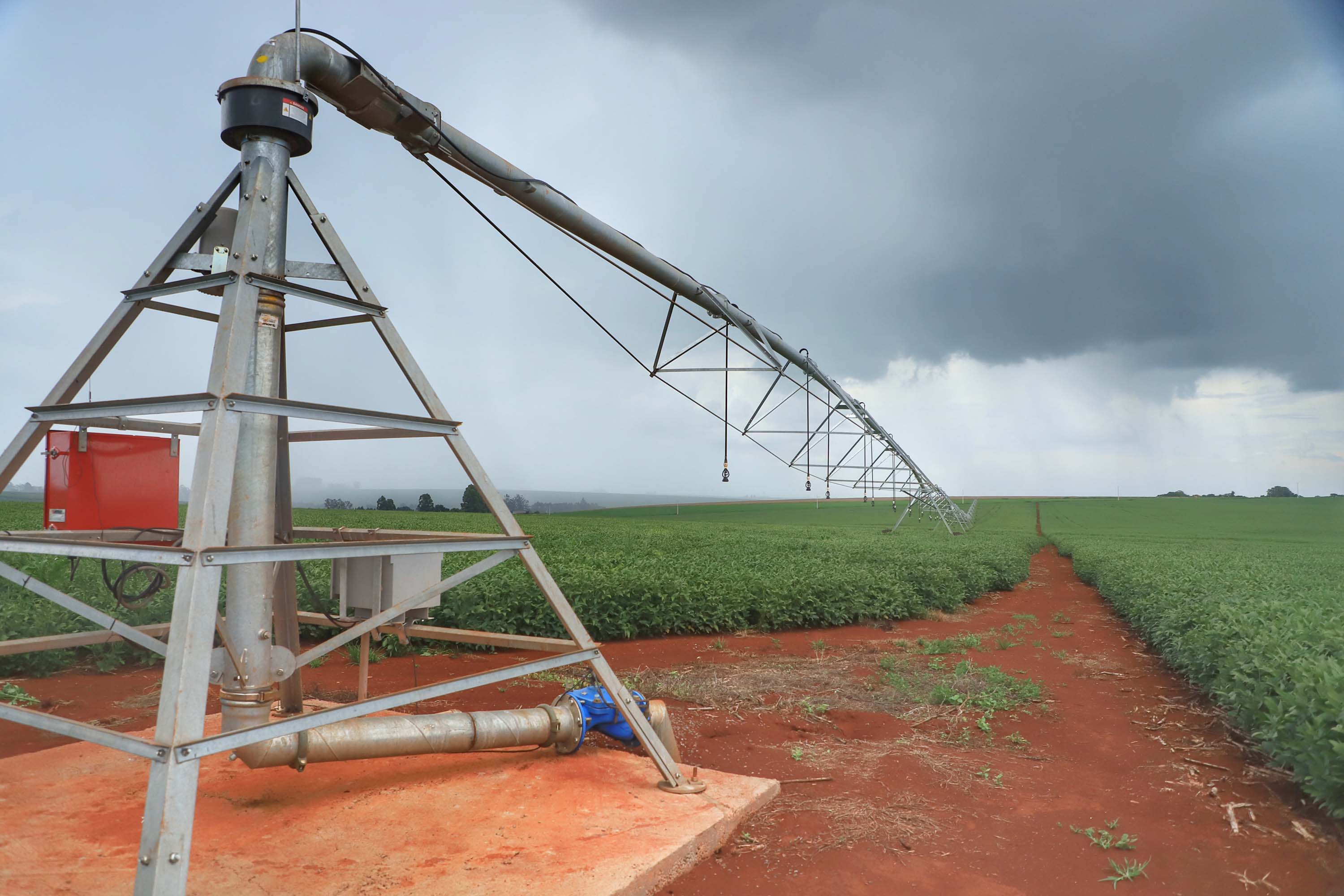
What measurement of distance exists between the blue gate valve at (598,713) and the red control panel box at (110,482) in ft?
7.58

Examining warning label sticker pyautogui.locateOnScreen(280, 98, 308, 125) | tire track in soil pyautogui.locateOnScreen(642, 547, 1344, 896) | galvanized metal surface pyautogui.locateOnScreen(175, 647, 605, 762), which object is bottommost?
tire track in soil pyautogui.locateOnScreen(642, 547, 1344, 896)

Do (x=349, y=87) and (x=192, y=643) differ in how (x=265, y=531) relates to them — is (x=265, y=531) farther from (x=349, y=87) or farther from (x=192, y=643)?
(x=349, y=87)

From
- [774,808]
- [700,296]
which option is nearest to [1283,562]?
[700,296]

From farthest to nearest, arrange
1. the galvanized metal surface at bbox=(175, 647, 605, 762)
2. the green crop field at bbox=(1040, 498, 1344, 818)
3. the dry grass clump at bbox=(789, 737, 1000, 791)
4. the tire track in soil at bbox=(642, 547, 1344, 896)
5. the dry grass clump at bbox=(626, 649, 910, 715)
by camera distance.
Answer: the dry grass clump at bbox=(626, 649, 910, 715) < the dry grass clump at bbox=(789, 737, 1000, 791) < the green crop field at bbox=(1040, 498, 1344, 818) < the tire track in soil at bbox=(642, 547, 1344, 896) < the galvanized metal surface at bbox=(175, 647, 605, 762)

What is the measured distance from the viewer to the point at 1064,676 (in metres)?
8.04

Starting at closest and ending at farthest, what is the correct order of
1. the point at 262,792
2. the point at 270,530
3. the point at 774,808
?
the point at 270,530, the point at 262,792, the point at 774,808

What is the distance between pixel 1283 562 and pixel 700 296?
1445cm

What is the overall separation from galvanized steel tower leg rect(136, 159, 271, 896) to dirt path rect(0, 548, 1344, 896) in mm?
1852

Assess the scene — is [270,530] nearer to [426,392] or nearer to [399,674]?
[426,392]

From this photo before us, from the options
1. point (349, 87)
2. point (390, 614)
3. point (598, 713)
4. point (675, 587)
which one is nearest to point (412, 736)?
point (390, 614)

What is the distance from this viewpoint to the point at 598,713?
4.62m

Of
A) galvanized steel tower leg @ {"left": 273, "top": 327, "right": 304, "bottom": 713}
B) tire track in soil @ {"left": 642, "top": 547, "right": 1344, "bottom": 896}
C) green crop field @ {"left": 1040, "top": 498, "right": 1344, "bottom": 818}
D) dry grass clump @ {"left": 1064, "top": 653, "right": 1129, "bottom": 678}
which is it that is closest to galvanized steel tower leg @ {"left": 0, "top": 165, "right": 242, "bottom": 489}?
galvanized steel tower leg @ {"left": 273, "top": 327, "right": 304, "bottom": 713}

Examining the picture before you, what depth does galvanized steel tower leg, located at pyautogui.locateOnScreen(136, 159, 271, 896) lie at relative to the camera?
2.41 metres

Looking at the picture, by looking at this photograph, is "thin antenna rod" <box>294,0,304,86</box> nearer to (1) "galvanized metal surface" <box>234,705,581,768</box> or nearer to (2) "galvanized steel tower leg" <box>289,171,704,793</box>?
(2) "galvanized steel tower leg" <box>289,171,704,793</box>
